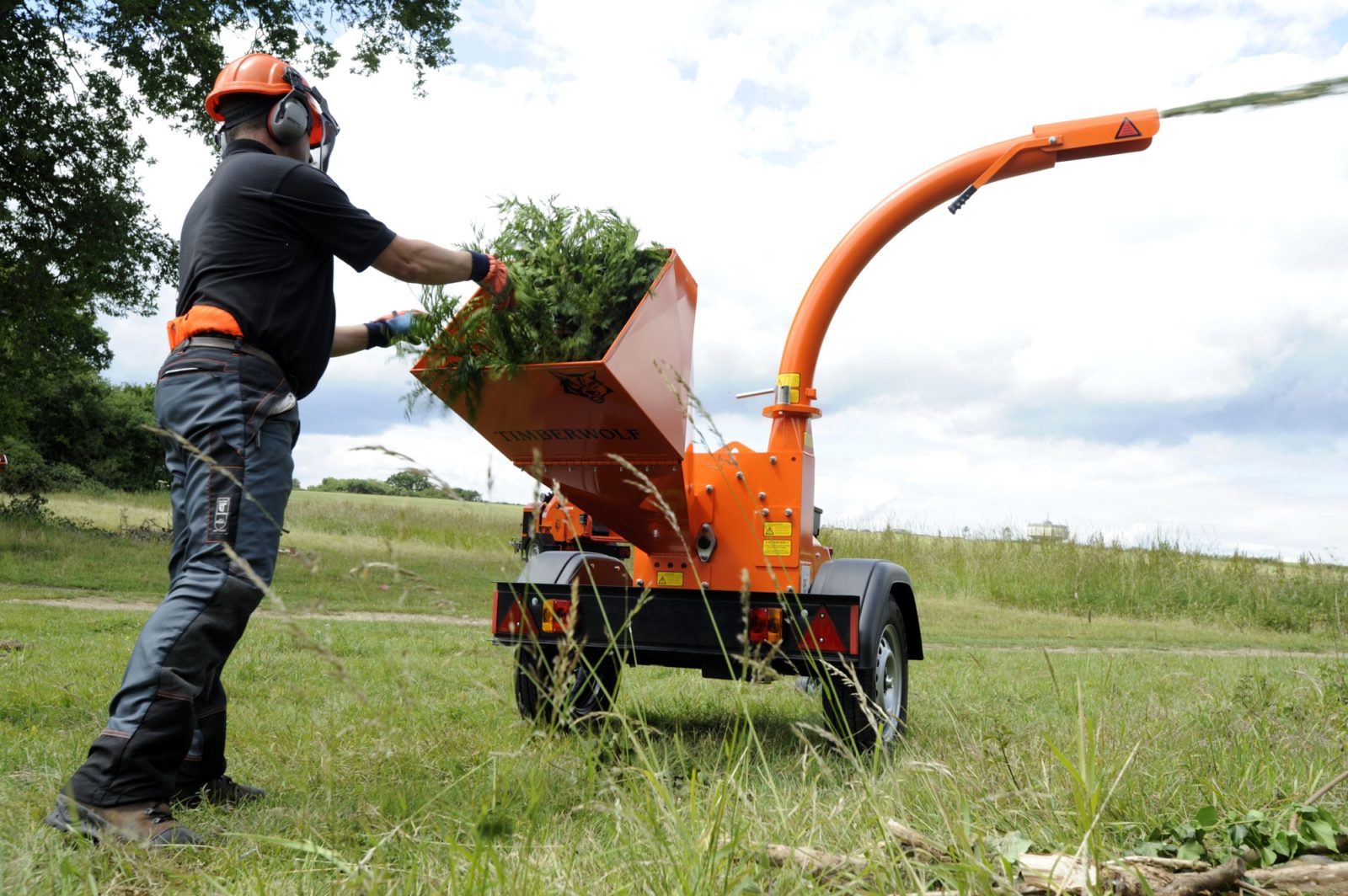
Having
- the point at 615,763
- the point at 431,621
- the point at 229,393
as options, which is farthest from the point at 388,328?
the point at 431,621

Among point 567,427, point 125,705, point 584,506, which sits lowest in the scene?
point 125,705

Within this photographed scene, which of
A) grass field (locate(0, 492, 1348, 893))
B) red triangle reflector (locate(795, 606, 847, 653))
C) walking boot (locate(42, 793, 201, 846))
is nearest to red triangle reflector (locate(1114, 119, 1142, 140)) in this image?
grass field (locate(0, 492, 1348, 893))

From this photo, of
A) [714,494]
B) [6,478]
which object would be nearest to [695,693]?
[714,494]

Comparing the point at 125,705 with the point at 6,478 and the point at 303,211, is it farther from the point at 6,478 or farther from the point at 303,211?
the point at 6,478

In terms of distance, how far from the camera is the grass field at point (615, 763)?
2.08 meters

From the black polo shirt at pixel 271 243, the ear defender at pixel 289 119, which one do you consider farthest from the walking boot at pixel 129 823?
the ear defender at pixel 289 119

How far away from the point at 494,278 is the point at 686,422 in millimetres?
1324

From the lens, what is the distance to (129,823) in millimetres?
2836

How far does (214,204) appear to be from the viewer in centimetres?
335

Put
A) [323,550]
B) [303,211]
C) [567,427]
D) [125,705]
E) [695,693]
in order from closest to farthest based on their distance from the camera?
[125,705] → [303,211] → [567,427] → [695,693] → [323,550]

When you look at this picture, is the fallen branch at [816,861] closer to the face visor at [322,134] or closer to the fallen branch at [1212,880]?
the fallen branch at [1212,880]

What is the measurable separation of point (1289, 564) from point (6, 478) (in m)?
27.9

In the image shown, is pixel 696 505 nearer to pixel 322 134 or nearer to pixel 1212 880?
pixel 322 134

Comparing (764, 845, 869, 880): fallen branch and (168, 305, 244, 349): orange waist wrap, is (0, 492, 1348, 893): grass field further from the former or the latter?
(168, 305, 244, 349): orange waist wrap
